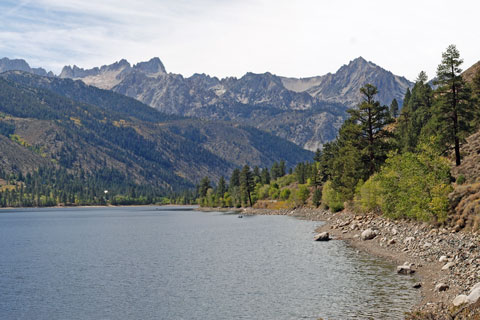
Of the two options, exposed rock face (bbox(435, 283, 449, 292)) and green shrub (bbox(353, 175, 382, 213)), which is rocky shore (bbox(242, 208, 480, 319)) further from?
green shrub (bbox(353, 175, 382, 213))

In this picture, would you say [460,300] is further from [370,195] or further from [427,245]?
[370,195]

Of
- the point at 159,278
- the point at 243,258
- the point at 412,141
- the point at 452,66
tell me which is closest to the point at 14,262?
the point at 159,278

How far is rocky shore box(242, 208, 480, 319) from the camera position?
32031mm

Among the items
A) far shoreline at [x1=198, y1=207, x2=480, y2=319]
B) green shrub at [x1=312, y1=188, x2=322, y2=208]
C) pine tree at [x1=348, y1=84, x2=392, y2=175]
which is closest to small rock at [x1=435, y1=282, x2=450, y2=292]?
far shoreline at [x1=198, y1=207, x2=480, y2=319]

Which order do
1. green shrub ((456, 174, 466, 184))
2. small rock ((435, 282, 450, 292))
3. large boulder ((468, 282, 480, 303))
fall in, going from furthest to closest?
green shrub ((456, 174, 466, 184))
small rock ((435, 282, 450, 292))
large boulder ((468, 282, 480, 303))

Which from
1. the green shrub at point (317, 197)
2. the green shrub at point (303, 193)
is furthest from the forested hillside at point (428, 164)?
the green shrub at point (303, 193)

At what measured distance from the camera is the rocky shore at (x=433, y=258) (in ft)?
105

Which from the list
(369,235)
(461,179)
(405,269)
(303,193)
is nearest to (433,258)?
(405,269)

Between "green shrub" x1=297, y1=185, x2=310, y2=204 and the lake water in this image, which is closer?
the lake water

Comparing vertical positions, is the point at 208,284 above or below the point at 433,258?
below

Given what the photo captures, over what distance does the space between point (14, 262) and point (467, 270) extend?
70643 millimetres

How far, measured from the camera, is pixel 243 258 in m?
71.8

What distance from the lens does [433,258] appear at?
1949 inches

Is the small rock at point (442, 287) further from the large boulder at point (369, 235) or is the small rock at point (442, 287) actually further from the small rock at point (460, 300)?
the large boulder at point (369, 235)
